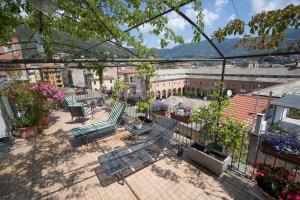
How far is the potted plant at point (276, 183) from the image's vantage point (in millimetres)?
2104

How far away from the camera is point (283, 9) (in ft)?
5.68

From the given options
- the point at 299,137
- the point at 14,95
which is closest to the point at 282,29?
the point at 299,137

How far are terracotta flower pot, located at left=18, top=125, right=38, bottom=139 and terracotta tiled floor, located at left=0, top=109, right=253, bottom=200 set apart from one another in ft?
2.19

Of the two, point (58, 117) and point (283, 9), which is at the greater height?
point (283, 9)

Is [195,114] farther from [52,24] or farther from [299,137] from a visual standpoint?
[52,24]

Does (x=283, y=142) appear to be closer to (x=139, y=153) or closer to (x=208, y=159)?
(x=208, y=159)

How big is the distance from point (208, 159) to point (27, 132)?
537cm

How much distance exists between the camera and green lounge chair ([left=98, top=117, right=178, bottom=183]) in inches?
118

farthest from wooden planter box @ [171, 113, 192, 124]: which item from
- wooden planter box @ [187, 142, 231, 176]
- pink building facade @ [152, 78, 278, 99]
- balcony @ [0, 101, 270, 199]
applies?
pink building facade @ [152, 78, 278, 99]

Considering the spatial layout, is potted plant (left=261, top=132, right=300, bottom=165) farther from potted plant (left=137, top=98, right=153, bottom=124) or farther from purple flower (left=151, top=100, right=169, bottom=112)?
potted plant (left=137, top=98, right=153, bottom=124)

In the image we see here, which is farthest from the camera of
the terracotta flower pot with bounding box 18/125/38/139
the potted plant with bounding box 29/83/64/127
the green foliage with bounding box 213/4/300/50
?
the potted plant with bounding box 29/83/64/127

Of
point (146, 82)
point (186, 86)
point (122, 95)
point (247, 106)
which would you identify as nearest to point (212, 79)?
point (186, 86)

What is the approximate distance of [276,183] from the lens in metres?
2.27

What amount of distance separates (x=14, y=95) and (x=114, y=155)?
4.50 m
